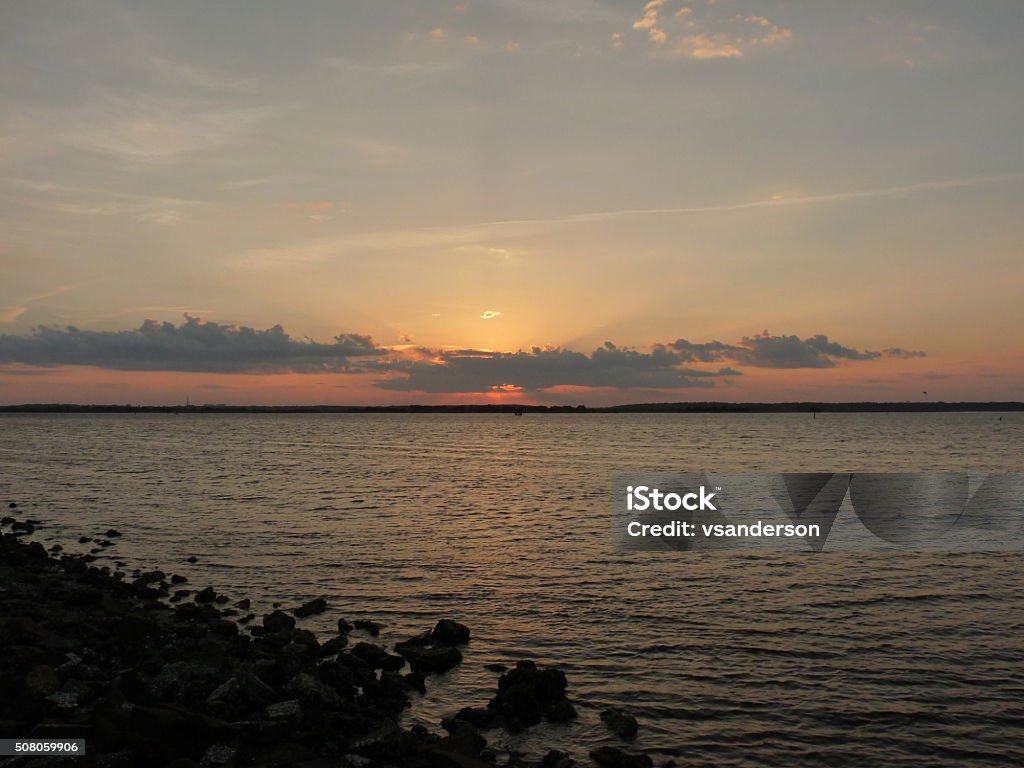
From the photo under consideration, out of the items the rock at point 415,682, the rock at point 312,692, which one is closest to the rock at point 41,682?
the rock at point 312,692

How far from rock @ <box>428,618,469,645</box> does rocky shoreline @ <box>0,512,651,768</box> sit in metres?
0.03

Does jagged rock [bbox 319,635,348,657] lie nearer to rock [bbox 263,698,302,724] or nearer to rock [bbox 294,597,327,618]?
rock [bbox 294,597,327,618]

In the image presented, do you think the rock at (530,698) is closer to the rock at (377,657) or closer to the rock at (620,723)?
the rock at (620,723)

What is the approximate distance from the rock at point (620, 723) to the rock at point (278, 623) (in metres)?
10.7

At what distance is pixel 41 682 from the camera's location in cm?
1598

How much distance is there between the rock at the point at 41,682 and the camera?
15742 mm

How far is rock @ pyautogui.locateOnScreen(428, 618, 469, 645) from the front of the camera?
2231 cm

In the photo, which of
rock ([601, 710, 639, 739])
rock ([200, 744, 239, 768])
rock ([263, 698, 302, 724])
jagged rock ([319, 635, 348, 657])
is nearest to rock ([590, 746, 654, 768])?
rock ([601, 710, 639, 739])

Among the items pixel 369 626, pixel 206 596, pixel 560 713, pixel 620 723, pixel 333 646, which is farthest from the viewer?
pixel 206 596

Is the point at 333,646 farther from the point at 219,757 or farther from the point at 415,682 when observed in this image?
the point at 219,757

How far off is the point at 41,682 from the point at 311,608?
405 inches

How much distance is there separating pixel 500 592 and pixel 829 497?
37342 mm

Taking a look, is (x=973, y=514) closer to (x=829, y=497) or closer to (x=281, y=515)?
(x=829, y=497)

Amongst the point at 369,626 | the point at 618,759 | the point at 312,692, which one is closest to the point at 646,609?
the point at 369,626
